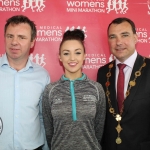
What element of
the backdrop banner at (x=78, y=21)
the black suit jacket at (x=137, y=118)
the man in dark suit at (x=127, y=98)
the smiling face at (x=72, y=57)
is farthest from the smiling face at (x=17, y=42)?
the black suit jacket at (x=137, y=118)

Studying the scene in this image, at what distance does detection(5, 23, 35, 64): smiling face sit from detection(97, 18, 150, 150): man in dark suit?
691 millimetres

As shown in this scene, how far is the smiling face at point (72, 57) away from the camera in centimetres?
164

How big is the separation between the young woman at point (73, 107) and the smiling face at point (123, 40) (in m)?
0.30

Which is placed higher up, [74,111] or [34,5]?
[34,5]

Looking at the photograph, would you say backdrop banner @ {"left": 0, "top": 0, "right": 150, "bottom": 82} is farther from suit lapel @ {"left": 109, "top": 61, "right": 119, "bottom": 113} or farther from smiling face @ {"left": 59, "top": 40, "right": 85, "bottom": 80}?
smiling face @ {"left": 59, "top": 40, "right": 85, "bottom": 80}

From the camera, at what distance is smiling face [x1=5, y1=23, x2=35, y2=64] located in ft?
5.48

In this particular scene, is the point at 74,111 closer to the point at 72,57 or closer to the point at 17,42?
the point at 72,57

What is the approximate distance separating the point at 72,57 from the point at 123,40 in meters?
0.46

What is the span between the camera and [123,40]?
1778mm

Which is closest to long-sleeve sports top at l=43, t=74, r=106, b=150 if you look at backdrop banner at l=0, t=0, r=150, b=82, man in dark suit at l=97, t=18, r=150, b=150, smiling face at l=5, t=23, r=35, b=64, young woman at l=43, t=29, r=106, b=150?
young woman at l=43, t=29, r=106, b=150

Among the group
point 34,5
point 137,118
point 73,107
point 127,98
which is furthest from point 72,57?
point 34,5

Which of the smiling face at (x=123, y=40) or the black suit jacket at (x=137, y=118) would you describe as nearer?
the black suit jacket at (x=137, y=118)

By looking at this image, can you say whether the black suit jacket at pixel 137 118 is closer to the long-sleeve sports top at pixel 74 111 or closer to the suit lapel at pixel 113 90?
the suit lapel at pixel 113 90

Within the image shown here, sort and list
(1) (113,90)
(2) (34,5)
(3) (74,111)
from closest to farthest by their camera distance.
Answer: (3) (74,111)
(1) (113,90)
(2) (34,5)
